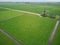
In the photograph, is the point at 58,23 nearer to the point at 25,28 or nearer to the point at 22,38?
the point at 25,28

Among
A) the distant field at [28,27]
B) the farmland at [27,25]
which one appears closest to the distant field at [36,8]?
the farmland at [27,25]

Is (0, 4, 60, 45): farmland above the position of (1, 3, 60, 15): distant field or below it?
below

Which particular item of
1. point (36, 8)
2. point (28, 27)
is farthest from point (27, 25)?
point (36, 8)

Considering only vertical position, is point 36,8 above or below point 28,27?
above

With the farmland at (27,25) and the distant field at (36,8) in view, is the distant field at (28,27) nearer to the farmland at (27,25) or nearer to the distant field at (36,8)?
the farmland at (27,25)

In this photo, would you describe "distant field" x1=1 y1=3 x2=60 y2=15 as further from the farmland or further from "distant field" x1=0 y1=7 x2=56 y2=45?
"distant field" x1=0 y1=7 x2=56 y2=45

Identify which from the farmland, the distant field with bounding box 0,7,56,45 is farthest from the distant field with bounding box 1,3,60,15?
the distant field with bounding box 0,7,56,45

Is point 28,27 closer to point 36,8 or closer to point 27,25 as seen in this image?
point 27,25

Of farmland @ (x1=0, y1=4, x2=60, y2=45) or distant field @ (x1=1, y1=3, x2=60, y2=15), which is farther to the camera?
distant field @ (x1=1, y1=3, x2=60, y2=15)
